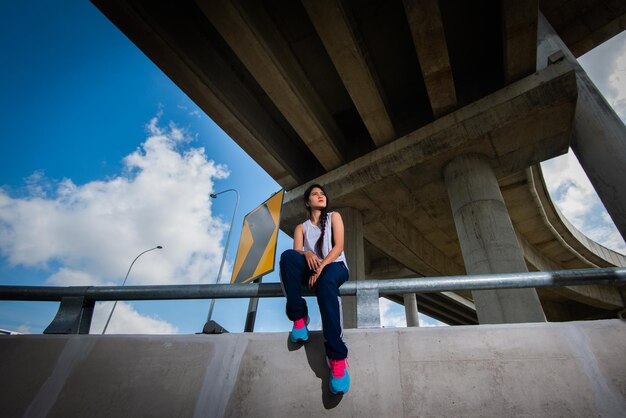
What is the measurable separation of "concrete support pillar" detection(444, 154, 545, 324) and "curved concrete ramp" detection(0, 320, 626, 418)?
3.98m

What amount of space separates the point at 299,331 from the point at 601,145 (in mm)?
6281

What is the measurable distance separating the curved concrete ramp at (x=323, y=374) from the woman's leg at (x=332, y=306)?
0.20 meters

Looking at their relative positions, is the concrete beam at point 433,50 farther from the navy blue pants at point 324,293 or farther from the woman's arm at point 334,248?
the navy blue pants at point 324,293

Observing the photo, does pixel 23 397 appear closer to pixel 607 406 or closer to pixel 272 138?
Result: pixel 607 406

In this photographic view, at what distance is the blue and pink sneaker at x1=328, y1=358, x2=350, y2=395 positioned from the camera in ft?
5.86

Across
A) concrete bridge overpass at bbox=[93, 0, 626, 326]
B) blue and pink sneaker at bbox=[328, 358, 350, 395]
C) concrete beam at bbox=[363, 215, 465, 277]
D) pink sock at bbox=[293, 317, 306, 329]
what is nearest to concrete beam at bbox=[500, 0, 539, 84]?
concrete bridge overpass at bbox=[93, 0, 626, 326]

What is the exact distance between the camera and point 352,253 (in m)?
8.39

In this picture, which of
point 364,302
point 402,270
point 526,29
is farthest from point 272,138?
point 402,270

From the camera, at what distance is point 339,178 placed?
344 inches

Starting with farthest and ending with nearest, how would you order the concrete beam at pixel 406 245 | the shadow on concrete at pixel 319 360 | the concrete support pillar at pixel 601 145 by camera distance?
the concrete beam at pixel 406 245 < the concrete support pillar at pixel 601 145 < the shadow on concrete at pixel 319 360

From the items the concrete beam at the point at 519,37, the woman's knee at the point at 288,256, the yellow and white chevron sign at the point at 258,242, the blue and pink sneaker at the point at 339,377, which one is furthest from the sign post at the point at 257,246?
the concrete beam at the point at 519,37

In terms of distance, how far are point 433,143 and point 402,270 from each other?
34.2 feet

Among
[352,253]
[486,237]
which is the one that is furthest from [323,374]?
[352,253]

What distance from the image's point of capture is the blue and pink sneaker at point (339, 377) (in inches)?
70.3
